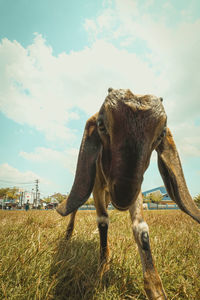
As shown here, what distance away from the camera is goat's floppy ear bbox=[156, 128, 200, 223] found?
1.88 meters

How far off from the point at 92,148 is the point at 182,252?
2.28m

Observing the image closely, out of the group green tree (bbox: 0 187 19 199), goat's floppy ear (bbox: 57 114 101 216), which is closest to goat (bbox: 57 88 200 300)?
goat's floppy ear (bbox: 57 114 101 216)

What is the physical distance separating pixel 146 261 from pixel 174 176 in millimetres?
881

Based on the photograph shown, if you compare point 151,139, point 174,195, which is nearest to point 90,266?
point 174,195

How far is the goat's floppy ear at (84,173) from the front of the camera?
1.77 m

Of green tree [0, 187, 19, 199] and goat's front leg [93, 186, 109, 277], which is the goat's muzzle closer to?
goat's front leg [93, 186, 109, 277]

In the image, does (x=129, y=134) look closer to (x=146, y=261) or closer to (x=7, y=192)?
(x=146, y=261)

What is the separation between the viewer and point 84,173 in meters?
1.85

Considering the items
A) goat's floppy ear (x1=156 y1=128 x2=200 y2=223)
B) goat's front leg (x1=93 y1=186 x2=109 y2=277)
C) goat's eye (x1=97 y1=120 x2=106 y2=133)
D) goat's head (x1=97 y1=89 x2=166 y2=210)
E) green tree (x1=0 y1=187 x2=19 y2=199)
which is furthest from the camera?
green tree (x1=0 y1=187 x2=19 y2=199)

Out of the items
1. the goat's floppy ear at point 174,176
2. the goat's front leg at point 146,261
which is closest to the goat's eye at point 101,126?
the goat's floppy ear at point 174,176

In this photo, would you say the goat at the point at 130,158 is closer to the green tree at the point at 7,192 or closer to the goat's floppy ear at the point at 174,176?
the goat's floppy ear at the point at 174,176

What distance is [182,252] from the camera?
2895 millimetres

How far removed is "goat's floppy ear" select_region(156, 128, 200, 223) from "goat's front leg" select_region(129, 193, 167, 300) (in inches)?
17.7

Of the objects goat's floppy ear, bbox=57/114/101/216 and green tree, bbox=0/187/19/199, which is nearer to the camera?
goat's floppy ear, bbox=57/114/101/216
